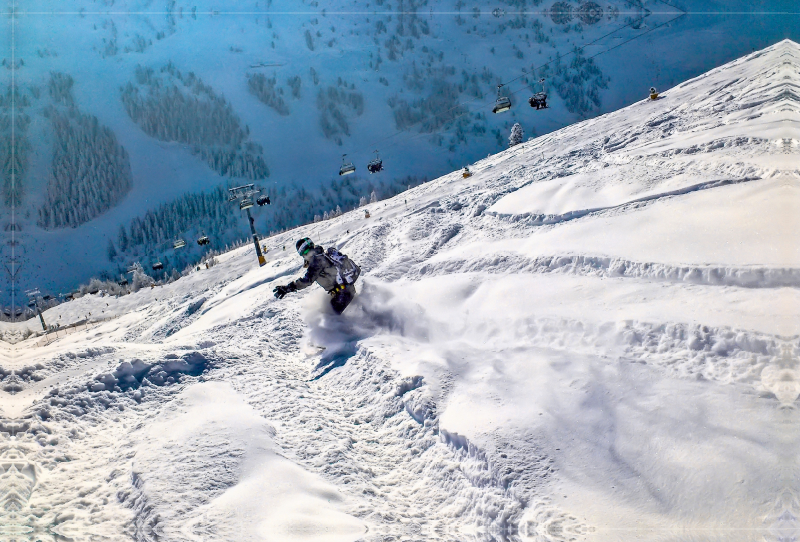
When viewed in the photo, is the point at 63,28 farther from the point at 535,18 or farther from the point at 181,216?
the point at 535,18

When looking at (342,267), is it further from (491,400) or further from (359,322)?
(491,400)

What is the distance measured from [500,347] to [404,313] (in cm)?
278

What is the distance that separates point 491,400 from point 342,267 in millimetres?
5373

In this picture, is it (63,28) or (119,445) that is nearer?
(119,445)

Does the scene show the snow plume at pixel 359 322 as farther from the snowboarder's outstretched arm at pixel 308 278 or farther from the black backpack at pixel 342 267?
the snowboarder's outstretched arm at pixel 308 278

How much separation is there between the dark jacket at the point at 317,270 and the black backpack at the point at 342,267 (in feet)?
0.27

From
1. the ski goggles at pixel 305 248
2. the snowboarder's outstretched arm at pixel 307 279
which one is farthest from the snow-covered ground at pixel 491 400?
the ski goggles at pixel 305 248

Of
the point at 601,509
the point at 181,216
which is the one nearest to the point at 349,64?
the point at 181,216

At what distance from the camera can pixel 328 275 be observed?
34.8 feet

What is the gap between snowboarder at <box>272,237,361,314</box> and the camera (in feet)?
34.3

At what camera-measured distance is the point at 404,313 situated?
995 cm

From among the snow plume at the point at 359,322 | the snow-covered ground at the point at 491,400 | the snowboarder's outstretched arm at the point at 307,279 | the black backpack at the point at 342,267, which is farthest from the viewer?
the black backpack at the point at 342,267

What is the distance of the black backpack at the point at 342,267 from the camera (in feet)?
35.0

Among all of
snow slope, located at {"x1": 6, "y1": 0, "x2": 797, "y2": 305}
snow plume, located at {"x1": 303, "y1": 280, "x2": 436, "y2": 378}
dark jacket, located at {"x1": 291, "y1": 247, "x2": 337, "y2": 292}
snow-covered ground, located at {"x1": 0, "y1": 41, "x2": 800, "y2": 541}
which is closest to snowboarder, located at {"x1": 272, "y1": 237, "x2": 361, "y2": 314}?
dark jacket, located at {"x1": 291, "y1": 247, "x2": 337, "y2": 292}
